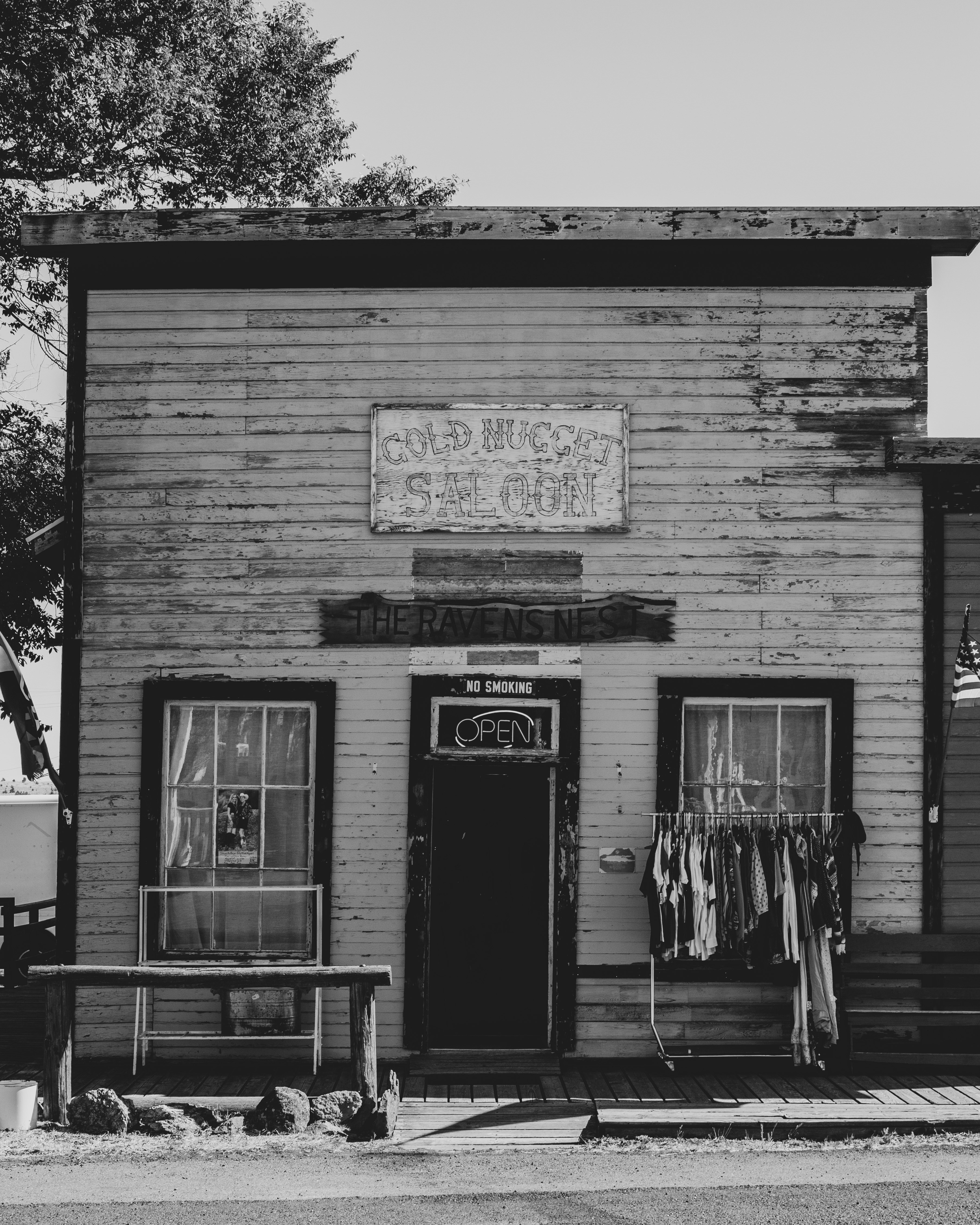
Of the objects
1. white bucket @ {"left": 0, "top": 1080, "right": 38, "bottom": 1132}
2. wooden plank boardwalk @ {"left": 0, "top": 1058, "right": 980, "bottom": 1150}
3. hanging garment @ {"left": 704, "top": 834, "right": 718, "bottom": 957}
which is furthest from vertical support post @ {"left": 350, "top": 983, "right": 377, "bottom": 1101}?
hanging garment @ {"left": 704, "top": 834, "right": 718, "bottom": 957}

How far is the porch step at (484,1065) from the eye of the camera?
8414 mm

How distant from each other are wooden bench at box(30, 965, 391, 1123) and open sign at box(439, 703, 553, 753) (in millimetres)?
1829

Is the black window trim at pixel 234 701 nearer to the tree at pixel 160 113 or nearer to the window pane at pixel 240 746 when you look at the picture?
the window pane at pixel 240 746

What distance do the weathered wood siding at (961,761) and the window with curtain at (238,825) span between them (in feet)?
15.2

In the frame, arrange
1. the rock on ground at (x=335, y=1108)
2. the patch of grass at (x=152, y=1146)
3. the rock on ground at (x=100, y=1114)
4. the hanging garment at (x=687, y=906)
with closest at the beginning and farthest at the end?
the patch of grass at (x=152, y=1146), the rock on ground at (x=100, y=1114), the rock on ground at (x=335, y=1108), the hanging garment at (x=687, y=906)

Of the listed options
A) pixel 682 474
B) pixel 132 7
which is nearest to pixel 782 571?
pixel 682 474

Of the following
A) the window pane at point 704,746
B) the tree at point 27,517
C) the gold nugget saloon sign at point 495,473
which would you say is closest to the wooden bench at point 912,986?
the window pane at point 704,746

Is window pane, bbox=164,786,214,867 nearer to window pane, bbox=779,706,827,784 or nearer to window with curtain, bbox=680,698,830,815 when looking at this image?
window with curtain, bbox=680,698,830,815

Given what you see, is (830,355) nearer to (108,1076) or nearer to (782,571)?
(782,571)

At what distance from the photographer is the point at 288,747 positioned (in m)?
9.03

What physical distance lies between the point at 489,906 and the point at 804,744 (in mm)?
2600

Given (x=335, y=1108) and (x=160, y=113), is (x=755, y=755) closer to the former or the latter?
(x=335, y=1108)

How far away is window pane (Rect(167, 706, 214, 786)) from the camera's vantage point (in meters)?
9.02

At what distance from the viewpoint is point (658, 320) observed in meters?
9.17
